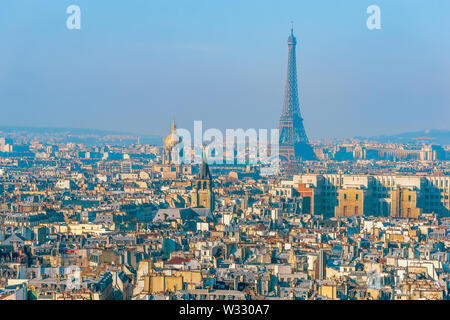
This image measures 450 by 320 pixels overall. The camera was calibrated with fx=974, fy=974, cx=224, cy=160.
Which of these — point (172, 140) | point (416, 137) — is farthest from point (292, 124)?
point (172, 140)

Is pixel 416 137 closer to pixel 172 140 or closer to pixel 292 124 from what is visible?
pixel 292 124

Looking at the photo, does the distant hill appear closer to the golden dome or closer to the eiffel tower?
the eiffel tower

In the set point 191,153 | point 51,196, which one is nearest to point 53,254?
point 51,196

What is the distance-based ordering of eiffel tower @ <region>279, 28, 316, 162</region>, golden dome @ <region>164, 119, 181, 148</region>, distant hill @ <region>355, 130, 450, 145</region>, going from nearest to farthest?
golden dome @ <region>164, 119, 181, 148</region> → eiffel tower @ <region>279, 28, 316, 162</region> → distant hill @ <region>355, 130, 450, 145</region>

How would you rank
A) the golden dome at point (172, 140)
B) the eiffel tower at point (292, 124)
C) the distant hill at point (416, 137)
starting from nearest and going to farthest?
the golden dome at point (172, 140) → the eiffel tower at point (292, 124) → the distant hill at point (416, 137)

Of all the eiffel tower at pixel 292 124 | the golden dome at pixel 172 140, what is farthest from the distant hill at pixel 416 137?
the golden dome at pixel 172 140

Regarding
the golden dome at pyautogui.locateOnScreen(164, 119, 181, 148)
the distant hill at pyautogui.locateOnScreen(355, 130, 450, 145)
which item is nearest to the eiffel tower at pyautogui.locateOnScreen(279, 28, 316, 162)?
the distant hill at pyautogui.locateOnScreen(355, 130, 450, 145)

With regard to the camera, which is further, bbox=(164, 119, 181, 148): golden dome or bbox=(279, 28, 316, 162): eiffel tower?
bbox=(279, 28, 316, 162): eiffel tower

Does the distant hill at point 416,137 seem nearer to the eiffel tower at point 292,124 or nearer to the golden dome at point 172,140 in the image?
the eiffel tower at point 292,124
